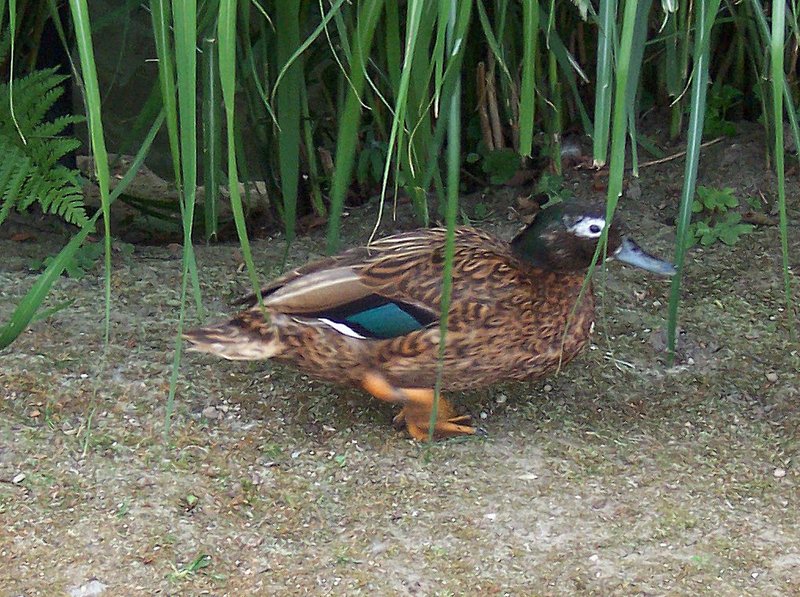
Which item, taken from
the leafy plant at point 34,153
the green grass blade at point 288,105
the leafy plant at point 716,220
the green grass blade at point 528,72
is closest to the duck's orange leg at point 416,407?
the green grass blade at point 288,105

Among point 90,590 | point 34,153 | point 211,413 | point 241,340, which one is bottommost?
point 90,590

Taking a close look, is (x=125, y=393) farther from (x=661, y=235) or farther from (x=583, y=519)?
(x=661, y=235)

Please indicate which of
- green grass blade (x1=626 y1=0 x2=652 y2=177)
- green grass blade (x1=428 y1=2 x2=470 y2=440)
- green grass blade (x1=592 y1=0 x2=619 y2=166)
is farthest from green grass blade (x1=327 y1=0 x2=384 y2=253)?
green grass blade (x1=626 y1=0 x2=652 y2=177)

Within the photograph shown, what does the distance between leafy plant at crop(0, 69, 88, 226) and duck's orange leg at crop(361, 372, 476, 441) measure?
91cm

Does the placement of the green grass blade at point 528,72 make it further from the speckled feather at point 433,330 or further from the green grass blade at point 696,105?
the speckled feather at point 433,330

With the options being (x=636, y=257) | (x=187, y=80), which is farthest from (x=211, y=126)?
(x=636, y=257)

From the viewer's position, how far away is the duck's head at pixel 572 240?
96.2 inches

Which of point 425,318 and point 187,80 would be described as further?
point 425,318

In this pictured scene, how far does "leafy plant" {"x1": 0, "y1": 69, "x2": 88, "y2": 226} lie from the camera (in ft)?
8.84

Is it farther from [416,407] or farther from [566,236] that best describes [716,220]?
[416,407]

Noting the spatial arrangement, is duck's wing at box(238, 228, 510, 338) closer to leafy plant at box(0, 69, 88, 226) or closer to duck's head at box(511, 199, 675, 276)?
duck's head at box(511, 199, 675, 276)

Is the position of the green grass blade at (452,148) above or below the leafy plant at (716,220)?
above

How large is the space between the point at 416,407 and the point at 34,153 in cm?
125

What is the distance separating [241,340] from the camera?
2.42m
